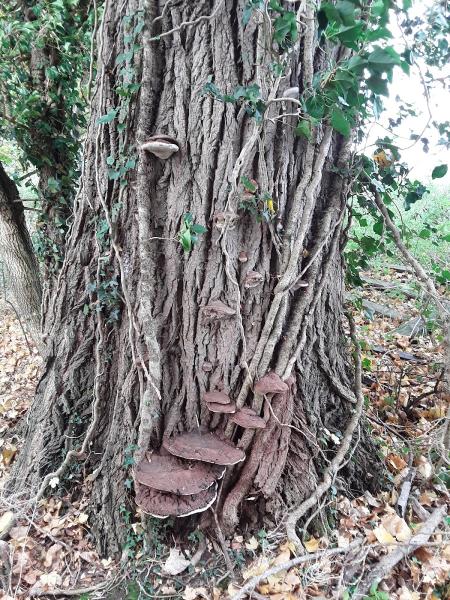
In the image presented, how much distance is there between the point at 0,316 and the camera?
6.89 meters

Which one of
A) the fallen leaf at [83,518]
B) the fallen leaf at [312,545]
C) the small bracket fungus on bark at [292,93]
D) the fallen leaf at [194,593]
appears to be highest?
the small bracket fungus on bark at [292,93]

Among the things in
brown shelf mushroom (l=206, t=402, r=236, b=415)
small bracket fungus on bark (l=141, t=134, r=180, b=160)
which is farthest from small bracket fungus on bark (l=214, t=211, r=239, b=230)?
brown shelf mushroom (l=206, t=402, r=236, b=415)

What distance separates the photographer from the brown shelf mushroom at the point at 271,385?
197 cm

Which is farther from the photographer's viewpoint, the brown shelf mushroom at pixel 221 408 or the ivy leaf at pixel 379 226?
the ivy leaf at pixel 379 226

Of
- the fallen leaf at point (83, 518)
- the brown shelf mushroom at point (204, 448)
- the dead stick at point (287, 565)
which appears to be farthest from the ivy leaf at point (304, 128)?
the fallen leaf at point (83, 518)

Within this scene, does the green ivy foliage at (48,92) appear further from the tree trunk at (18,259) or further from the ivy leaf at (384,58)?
the ivy leaf at (384,58)

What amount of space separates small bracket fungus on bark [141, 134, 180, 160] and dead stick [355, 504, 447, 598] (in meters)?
2.44

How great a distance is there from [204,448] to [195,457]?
2.9 inches

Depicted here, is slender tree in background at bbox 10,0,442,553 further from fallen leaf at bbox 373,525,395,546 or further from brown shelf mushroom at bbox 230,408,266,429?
fallen leaf at bbox 373,525,395,546

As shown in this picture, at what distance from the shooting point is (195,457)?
190 cm

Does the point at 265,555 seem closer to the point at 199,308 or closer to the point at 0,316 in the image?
the point at 199,308

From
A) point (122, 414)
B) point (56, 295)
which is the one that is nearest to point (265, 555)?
point (122, 414)

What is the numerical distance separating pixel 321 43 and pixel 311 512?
270cm

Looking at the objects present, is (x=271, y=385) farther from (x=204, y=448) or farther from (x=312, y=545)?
(x=312, y=545)
